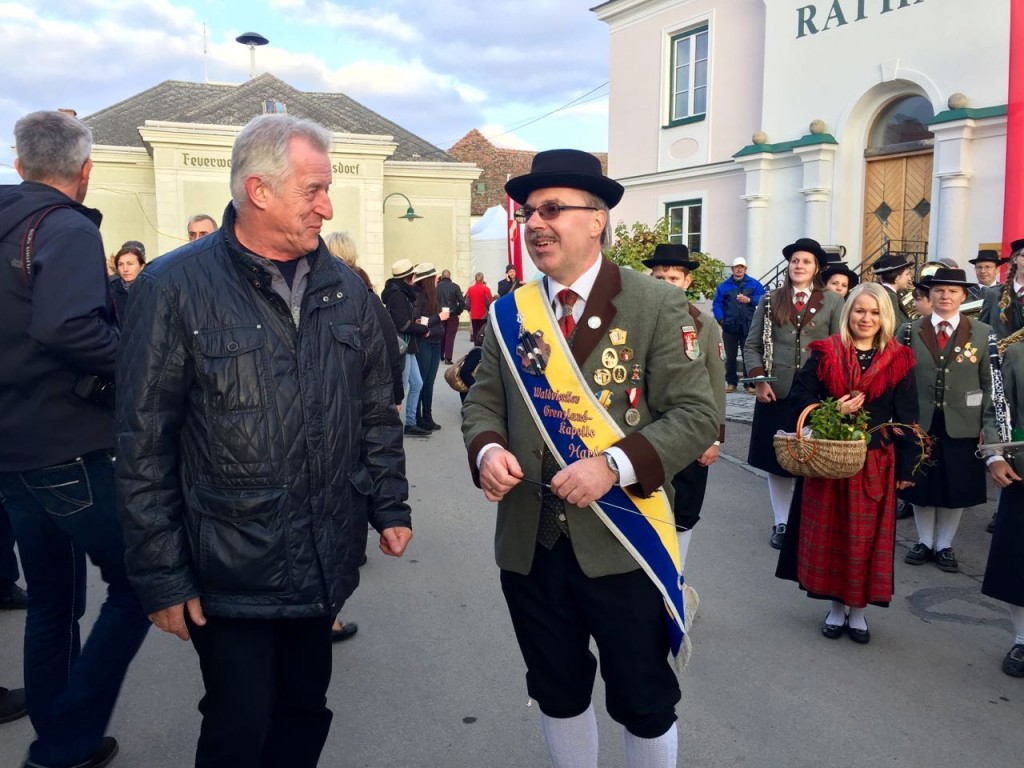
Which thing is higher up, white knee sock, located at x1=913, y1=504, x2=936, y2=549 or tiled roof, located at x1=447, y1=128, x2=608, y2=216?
tiled roof, located at x1=447, y1=128, x2=608, y2=216

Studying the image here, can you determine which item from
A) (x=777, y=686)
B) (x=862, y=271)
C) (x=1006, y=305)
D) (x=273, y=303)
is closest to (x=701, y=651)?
(x=777, y=686)

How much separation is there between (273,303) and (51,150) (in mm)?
1371

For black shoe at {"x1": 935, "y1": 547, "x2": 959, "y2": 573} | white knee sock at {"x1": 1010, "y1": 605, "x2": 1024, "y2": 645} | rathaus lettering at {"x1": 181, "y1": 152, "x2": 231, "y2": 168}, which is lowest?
black shoe at {"x1": 935, "y1": 547, "x2": 959, "y2": 573}

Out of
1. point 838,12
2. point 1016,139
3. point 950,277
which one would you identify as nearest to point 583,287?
point 950,277

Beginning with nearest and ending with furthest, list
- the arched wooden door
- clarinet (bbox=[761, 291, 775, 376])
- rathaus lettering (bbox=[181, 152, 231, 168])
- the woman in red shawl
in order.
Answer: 1. the woman in red shawl
2. clarinet (bbox=[761, 291, 775, 376])
3. the arched wooden door
4. rathaus lettering (bbox=[181, 152, 231, 168])

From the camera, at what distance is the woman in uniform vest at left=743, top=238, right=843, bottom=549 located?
6.22 m

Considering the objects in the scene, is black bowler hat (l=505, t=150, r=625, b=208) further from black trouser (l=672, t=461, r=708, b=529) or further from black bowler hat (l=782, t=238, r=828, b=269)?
black bowler hat (l=782, t=238, r=828, b=269)

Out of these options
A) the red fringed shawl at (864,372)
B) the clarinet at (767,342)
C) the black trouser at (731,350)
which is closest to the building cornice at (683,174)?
the black trouser at (731,350)

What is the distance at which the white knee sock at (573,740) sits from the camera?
2.73 m

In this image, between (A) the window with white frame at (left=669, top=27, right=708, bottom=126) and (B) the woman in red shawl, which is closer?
(B) the woman in red shawl

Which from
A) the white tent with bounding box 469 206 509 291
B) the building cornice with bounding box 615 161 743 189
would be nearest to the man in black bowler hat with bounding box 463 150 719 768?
the building cornice with bounding box 615 161 743 189

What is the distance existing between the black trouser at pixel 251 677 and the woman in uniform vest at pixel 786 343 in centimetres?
430

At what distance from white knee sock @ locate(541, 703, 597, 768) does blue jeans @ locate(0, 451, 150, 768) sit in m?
1.53

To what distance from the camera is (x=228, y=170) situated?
2578cm
